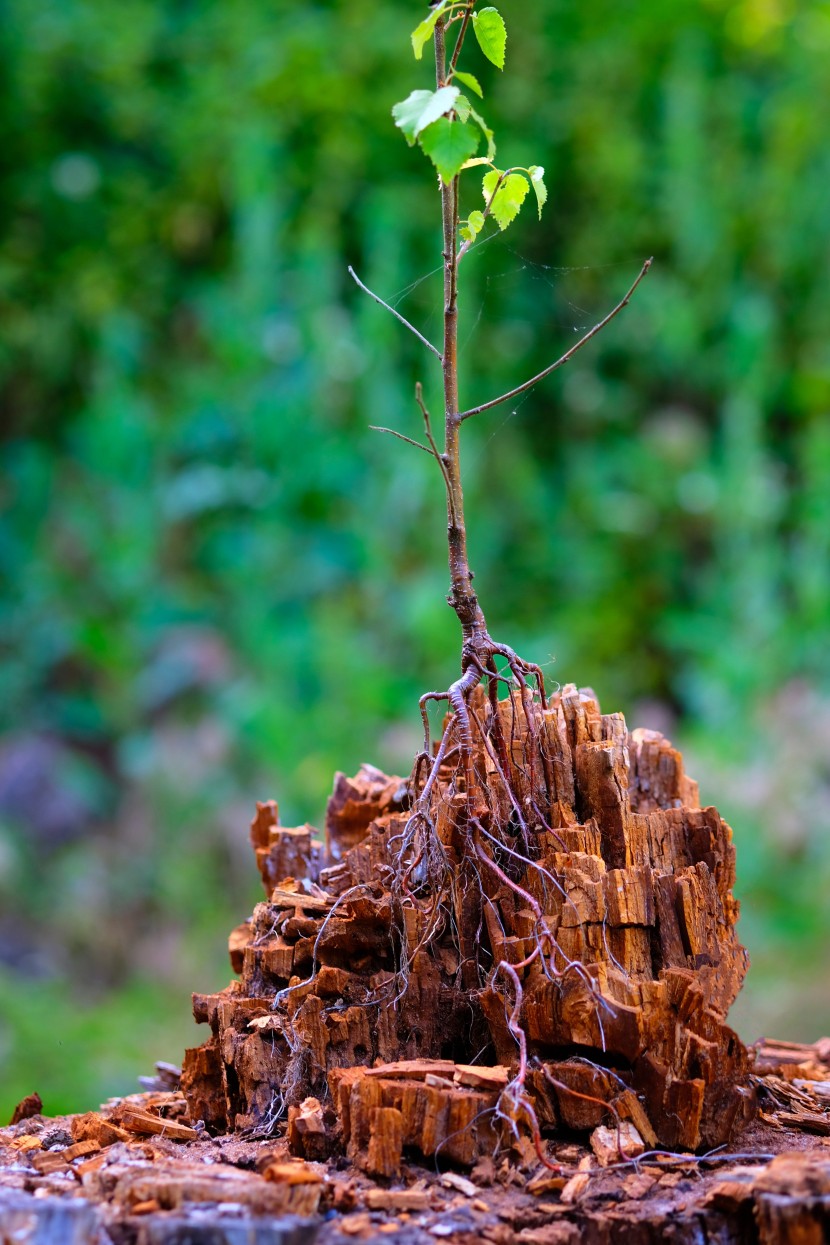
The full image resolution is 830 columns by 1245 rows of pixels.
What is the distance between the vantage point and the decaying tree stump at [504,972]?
1.46m

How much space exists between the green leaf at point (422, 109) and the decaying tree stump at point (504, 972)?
82 centimetres

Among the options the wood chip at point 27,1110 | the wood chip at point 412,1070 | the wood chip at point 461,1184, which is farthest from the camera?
the wood chip at point 27,1110

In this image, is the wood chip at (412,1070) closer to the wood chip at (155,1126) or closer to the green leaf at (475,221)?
the wood chip at (155,1126)

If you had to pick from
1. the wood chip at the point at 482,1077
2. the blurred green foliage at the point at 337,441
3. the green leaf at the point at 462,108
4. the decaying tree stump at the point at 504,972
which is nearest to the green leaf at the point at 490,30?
the green leaf at the point at 462,108

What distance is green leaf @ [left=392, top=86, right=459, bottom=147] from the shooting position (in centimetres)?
143

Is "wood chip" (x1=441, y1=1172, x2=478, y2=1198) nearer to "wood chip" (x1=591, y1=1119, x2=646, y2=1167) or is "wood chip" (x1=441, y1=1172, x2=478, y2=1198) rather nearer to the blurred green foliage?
"wood chip" (x1=591, y1=1119, x2=646, y2=1167)

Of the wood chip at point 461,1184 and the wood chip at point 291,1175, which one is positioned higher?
the wood chip at point 291,1175

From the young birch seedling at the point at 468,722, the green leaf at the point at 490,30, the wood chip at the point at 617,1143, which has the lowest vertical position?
the wood chip at the point at 617,1143

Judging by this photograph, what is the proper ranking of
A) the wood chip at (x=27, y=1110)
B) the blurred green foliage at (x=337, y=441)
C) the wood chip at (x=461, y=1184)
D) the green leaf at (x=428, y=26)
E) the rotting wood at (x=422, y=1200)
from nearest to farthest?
the rotting wood at (x=422, y=1200) → the wood chip at (x=461, y=1184) → the green leaf at (x=428, y=26) → the wood chip at (x=27, y=1110) → the blurred green foliage at (x=337, y=441)

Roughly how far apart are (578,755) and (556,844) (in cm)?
16

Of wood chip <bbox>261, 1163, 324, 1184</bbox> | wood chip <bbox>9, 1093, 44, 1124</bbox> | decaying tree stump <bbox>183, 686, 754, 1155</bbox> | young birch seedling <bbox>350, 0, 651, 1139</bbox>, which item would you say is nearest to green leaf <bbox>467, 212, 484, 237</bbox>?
young birch seedling <bbox>350, 0, 651, 1139</bbox>

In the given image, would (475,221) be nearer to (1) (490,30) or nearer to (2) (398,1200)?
(1) (490,30)

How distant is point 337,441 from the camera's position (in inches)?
199

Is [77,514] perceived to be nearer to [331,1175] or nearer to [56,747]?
[56,747]
